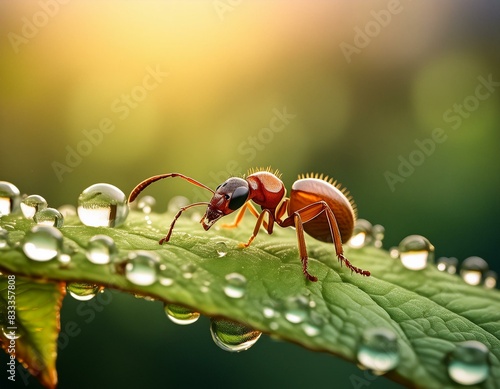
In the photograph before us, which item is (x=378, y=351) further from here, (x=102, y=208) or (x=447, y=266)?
(x=447, y=266)

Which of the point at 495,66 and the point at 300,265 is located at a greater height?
the point at 495,66

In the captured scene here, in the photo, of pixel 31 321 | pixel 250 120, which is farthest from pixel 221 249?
pixel 250 120

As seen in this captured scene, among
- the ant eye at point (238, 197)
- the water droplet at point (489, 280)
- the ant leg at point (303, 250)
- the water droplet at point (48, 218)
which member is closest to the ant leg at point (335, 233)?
the ant leg at point (303, 250)

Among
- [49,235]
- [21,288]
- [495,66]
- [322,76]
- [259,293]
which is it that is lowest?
[21,288]

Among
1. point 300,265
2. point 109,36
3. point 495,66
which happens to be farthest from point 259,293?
point 495,66

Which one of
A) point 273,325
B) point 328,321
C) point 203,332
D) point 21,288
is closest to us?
point 273,325

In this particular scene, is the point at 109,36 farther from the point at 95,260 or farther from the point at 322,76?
the point at 95,260

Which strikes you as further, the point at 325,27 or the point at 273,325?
the point at 325,27

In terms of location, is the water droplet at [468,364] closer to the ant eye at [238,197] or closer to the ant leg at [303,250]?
the ant leg at [303,250]

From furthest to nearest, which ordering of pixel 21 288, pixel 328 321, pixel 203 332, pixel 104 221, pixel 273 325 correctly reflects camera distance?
pixel 203 332 < pixel 104 221 < pixel 21 288 < pixel 328 321 < pixel 273 325
